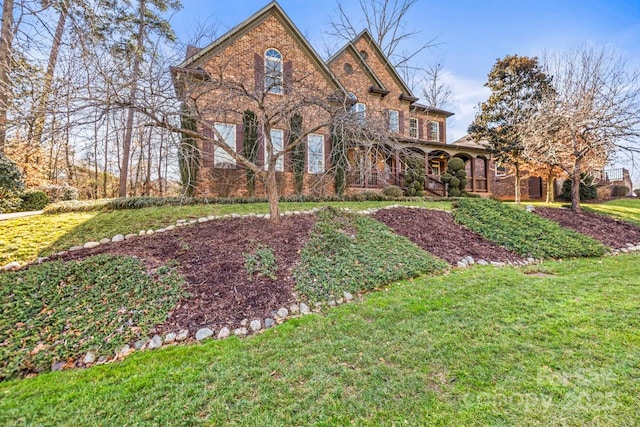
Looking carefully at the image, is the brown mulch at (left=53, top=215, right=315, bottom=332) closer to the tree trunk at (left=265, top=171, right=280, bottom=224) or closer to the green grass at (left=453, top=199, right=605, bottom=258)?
the tree trunk at (left=265, top=171, right=280, bottom=224)

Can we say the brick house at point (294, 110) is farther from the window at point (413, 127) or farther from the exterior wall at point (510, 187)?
the exterior wall at point (510, 187)

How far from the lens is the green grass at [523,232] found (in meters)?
7.20

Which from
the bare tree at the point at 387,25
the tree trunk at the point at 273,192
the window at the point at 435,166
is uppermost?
the bare tree at the point at 387,25

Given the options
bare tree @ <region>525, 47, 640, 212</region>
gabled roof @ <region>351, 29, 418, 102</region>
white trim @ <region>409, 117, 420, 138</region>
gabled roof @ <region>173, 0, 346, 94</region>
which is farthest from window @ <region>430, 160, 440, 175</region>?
gabled roof @ <region>173, 0, 346, 94</region>

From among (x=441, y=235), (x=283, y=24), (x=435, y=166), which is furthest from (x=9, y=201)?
(x=435, y=166)

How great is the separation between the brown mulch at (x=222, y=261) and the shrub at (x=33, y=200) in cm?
745

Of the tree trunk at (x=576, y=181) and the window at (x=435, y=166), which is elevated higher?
the window at (x=435, y=166)

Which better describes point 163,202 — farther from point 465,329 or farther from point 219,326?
point 465,329

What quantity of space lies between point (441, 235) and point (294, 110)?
4958 millimetres

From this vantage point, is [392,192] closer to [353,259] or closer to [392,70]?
[353,259]

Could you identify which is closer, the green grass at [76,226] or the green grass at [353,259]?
the green grass at [353,259]

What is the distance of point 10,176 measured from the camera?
29.3 ft

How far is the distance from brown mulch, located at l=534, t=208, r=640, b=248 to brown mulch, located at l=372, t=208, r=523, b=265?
13.0 ft

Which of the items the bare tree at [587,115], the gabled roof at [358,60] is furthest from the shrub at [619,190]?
the gabled roof at [358,60]
